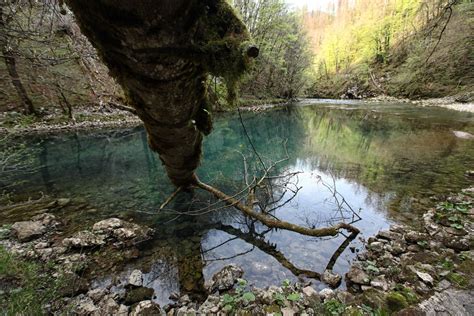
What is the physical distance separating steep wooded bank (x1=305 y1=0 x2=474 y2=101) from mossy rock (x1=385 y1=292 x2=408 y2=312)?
16.5 ft

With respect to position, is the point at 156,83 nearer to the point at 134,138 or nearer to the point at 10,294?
the point at 10,294

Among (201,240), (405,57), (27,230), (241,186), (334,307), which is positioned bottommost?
(201,240)

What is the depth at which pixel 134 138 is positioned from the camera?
1409 cm

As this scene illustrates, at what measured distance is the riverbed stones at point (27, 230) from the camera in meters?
4.46

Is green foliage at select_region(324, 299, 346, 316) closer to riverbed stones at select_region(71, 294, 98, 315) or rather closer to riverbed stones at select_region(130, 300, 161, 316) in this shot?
riverbed stones at select_region(130, 300, 161, 316)

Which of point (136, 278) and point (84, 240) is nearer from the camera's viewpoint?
point (136, 278)

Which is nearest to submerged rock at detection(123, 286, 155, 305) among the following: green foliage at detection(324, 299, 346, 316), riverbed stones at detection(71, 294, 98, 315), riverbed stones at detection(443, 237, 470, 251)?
riverbed stones at detection(71, 294, 98, 315)

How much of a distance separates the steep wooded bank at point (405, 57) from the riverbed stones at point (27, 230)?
891cm

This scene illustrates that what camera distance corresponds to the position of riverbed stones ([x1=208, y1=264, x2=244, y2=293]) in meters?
3.59

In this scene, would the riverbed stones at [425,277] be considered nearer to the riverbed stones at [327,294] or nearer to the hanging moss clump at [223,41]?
the riverbed stones at [327,294]

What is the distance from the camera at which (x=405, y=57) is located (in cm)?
4144

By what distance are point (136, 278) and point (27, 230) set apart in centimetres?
278

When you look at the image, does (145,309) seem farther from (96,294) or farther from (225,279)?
(225,279)

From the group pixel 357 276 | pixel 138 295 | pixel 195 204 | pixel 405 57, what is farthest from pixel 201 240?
pixel 405 57
